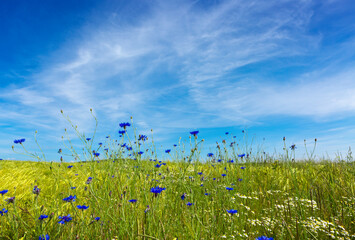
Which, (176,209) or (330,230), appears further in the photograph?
(176,209)

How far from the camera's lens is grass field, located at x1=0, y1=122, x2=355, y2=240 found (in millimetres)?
2352

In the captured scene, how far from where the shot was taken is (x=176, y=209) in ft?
10.0

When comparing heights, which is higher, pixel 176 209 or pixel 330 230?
pixel 176 209

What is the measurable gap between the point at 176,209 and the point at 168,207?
7.6 inches

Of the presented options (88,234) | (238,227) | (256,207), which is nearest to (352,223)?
(256,207)

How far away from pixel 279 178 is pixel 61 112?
452 cm

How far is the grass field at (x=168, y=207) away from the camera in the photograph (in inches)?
92.6

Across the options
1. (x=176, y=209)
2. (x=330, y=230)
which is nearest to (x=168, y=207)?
(x=176, y=209)

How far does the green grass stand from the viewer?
2.38 meters

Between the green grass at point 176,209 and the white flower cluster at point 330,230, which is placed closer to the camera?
the green grass at point 176,209

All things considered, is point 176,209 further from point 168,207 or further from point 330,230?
point 330,230

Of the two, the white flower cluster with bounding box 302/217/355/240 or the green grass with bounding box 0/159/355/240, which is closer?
the green grass with bounding box 0/159/355/240

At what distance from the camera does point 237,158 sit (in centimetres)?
469

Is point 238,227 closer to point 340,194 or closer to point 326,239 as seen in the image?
point 326,239
